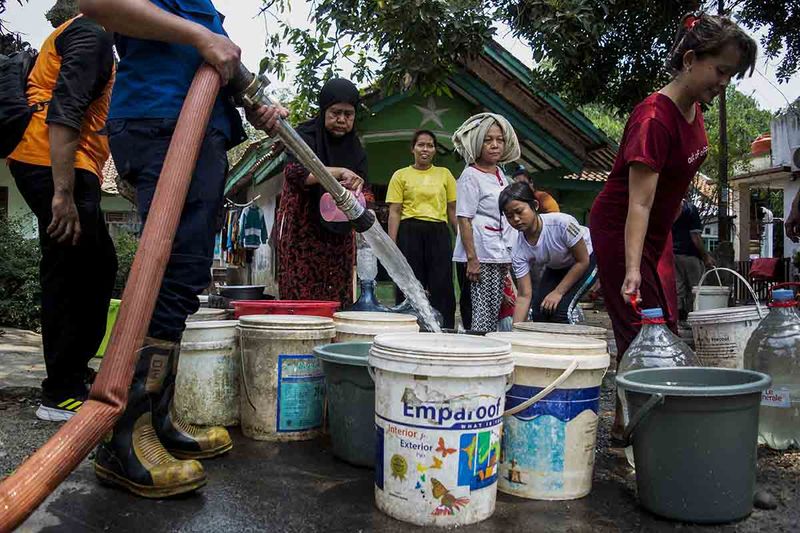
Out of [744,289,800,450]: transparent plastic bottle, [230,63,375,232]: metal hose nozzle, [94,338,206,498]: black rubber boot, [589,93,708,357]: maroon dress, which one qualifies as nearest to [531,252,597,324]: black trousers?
[589,93,708,357]: maroon dress

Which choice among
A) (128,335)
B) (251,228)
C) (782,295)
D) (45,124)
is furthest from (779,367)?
(251,228)

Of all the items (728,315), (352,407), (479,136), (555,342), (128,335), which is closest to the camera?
(128,335)

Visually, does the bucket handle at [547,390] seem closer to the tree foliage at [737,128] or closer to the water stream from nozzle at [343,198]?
the water stream from nozzle at [343,198]

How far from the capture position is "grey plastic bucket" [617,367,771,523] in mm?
2031

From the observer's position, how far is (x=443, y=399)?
6.59ft

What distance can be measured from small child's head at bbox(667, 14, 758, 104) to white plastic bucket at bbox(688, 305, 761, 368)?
4.89ft

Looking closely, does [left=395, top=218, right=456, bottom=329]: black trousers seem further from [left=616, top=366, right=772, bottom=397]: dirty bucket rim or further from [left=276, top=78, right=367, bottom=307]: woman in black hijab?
[left=616, top=366, right=772, bottom=397]: dirty bucket rim

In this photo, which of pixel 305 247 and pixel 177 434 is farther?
pixel 305 247

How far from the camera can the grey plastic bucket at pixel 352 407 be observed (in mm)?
2562

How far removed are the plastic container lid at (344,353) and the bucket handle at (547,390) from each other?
1.98 ft

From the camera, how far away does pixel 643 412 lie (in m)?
2.07

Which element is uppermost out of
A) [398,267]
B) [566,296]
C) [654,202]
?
[654,202]

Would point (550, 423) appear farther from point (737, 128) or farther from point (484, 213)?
point (737, 128)

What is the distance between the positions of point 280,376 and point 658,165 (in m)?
1.86
